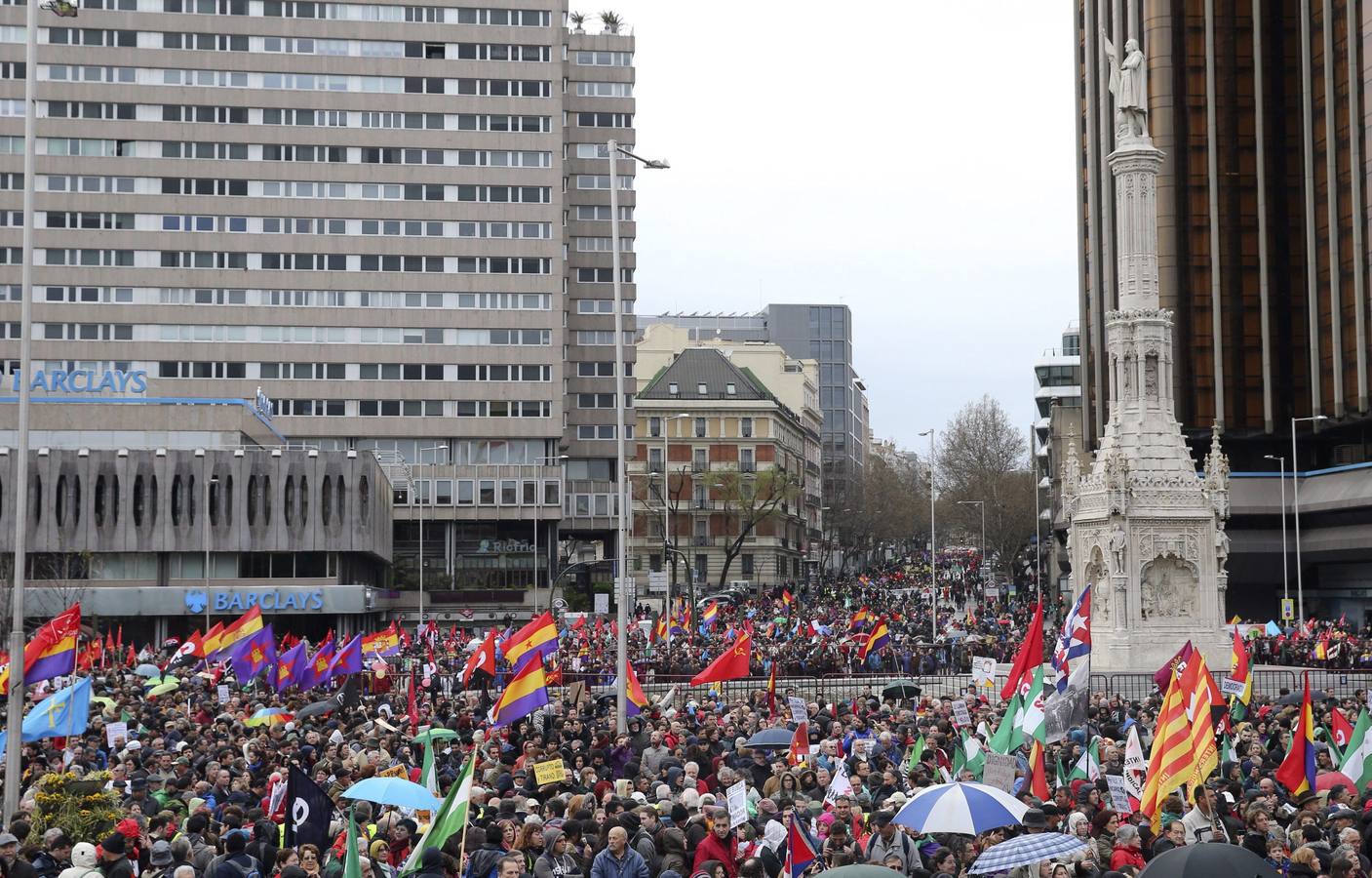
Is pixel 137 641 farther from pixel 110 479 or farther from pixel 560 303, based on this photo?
pixel 560 303

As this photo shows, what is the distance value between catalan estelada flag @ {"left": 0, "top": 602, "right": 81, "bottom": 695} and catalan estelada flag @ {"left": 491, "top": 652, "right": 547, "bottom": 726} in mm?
7205

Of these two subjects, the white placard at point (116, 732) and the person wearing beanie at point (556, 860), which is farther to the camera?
the white placard at point (116, 732)

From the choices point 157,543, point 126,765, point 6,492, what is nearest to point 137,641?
point 157,543

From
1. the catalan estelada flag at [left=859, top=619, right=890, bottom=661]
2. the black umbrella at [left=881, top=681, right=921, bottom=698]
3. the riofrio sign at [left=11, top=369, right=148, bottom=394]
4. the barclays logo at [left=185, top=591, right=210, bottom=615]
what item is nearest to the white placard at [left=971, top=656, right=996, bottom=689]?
the black umbrella at [left=881, top=681, right=921, bottom=698]

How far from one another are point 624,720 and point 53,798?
35.2 feet

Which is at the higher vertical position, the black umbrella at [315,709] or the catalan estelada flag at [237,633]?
the catalan estelada flag at [237,633]

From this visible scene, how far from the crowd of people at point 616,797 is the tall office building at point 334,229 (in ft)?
197

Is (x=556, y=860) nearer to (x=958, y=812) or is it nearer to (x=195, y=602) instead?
(x=958, y=812)

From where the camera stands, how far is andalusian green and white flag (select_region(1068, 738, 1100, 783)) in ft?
65.5

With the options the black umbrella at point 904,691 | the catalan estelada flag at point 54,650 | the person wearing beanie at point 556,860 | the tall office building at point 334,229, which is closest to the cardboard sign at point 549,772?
the person wearing beanie at point 556,860

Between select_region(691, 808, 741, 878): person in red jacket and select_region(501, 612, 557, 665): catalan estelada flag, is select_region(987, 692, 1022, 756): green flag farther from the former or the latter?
select_region(501, 612, 557, 665): catalan estelada flag

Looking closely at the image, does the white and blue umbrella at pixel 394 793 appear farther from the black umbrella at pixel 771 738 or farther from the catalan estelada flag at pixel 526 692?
the catalan estelada flag at pixel 526 692

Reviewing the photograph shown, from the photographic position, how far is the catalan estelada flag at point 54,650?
2556cm

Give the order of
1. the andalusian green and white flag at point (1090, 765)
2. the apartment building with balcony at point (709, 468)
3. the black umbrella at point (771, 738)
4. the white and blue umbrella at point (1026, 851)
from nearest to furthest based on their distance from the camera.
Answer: the white and blue umbrella at point (1026, 851), the andalusian green and white flag at point (1090, 765), the black umbrella at point (771, 738), the apartment building with balcony at point (709, 468)
